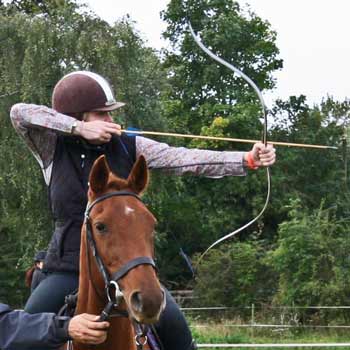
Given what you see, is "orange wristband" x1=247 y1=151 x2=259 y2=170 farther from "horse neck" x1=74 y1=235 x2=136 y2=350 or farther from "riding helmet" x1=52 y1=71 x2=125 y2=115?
"horse neck" x1=74 y1=235 x2=136 y2=350

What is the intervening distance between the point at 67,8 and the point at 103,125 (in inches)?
745

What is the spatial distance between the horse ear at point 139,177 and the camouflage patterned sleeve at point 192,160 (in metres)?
0.78

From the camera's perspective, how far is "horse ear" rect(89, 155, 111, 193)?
4102 millimetres

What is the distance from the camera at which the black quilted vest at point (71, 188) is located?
4793 millimetres

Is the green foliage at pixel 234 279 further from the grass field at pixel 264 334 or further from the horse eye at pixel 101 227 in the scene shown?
the horse eye at pixel 101 227

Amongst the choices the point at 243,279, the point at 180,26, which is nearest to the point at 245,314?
the point at 243,279

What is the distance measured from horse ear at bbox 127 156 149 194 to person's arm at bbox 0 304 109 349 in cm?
62

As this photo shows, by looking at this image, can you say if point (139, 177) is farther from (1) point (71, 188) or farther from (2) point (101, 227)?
(1) point (71, 188)

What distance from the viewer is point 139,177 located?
4.23 m

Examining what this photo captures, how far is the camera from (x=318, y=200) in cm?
3912

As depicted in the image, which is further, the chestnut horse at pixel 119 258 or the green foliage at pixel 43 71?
the green foliage at pixel 43 71

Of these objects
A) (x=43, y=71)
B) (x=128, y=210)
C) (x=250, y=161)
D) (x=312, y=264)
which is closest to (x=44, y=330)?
(x=128, y=210)

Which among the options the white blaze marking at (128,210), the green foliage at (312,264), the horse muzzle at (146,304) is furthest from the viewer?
the green foliage at (312,264)

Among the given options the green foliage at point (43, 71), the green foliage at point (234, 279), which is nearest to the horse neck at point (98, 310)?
the green foliage at point (43, 71)
